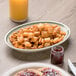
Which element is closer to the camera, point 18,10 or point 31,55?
point 31,55

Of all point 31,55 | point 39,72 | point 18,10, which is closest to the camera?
point 39,72

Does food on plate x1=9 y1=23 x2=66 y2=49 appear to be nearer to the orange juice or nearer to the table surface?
the table surface

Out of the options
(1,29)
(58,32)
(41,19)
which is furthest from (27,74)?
(41,19)

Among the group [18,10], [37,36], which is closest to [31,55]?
[37,36]

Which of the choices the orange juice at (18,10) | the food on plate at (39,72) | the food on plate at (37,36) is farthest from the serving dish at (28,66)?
the orange juice at (18,10)

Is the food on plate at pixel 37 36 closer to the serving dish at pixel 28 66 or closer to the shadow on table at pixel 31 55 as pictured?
the shadow on table at pixel 31 55

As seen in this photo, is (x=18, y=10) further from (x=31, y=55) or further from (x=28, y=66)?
(x=28, y=66)
